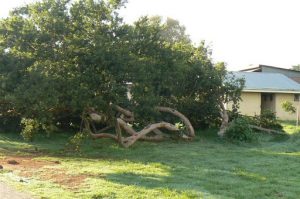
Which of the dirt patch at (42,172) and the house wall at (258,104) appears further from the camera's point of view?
the house wall at (258,104)

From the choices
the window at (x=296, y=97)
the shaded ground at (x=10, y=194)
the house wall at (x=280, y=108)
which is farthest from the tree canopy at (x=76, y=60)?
the window at (x=296, y=97)

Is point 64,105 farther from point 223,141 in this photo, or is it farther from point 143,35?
point 223,141

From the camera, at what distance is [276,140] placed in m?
20.8

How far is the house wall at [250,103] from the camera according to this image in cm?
3300

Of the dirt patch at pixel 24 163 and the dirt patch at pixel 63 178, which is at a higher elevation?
the dirt patch at pixel 24 163

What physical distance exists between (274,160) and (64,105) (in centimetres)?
732

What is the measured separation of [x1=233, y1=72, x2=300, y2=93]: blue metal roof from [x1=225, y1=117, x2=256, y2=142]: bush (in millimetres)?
11594

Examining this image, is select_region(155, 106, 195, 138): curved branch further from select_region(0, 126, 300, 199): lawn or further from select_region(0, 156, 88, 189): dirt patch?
select_region(0, 156, 88, 189): dirt patch

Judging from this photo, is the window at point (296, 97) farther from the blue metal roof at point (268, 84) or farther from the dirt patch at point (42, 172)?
the dirt patch at point (42, 172)

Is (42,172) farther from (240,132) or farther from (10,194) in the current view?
(240,132)

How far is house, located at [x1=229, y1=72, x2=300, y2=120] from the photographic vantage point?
108 ft

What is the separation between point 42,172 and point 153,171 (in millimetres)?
2768

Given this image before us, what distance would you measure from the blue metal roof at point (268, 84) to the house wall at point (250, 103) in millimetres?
741

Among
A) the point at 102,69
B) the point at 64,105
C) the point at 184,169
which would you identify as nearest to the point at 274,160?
the point at 184,169
